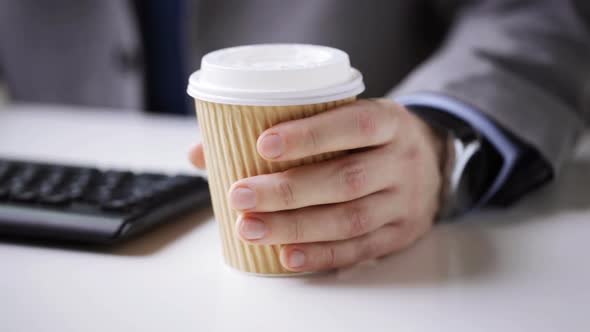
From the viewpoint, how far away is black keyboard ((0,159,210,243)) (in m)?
0.54

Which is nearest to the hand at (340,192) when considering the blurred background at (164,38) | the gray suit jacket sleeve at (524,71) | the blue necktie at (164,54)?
the gray suit jacket sleeve at (524,71)

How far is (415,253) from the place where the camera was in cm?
54

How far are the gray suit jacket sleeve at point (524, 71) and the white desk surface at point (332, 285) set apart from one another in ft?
0.26

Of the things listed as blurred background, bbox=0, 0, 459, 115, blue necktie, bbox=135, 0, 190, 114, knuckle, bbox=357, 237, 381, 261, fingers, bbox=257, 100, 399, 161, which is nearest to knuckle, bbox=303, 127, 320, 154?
fingers, bbox=257, 100, 399, 161

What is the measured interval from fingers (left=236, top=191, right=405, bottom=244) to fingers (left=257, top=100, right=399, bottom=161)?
48 millimetres

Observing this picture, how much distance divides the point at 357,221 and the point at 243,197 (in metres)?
0.10

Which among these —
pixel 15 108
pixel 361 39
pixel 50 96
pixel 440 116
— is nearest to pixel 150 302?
pixel 440 116

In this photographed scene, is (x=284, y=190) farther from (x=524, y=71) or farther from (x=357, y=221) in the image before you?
(x=524, y=71)

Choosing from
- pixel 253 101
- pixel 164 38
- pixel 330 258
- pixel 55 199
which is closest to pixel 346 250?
pixel 330 258

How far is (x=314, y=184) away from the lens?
18.7 inches

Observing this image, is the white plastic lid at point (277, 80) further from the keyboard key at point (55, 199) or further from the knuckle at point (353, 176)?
the keyboard key at point (55, 199)

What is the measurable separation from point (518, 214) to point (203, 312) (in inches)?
12.9

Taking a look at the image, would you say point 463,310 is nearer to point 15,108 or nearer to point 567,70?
point 567,70

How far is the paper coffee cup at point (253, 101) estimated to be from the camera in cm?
44
